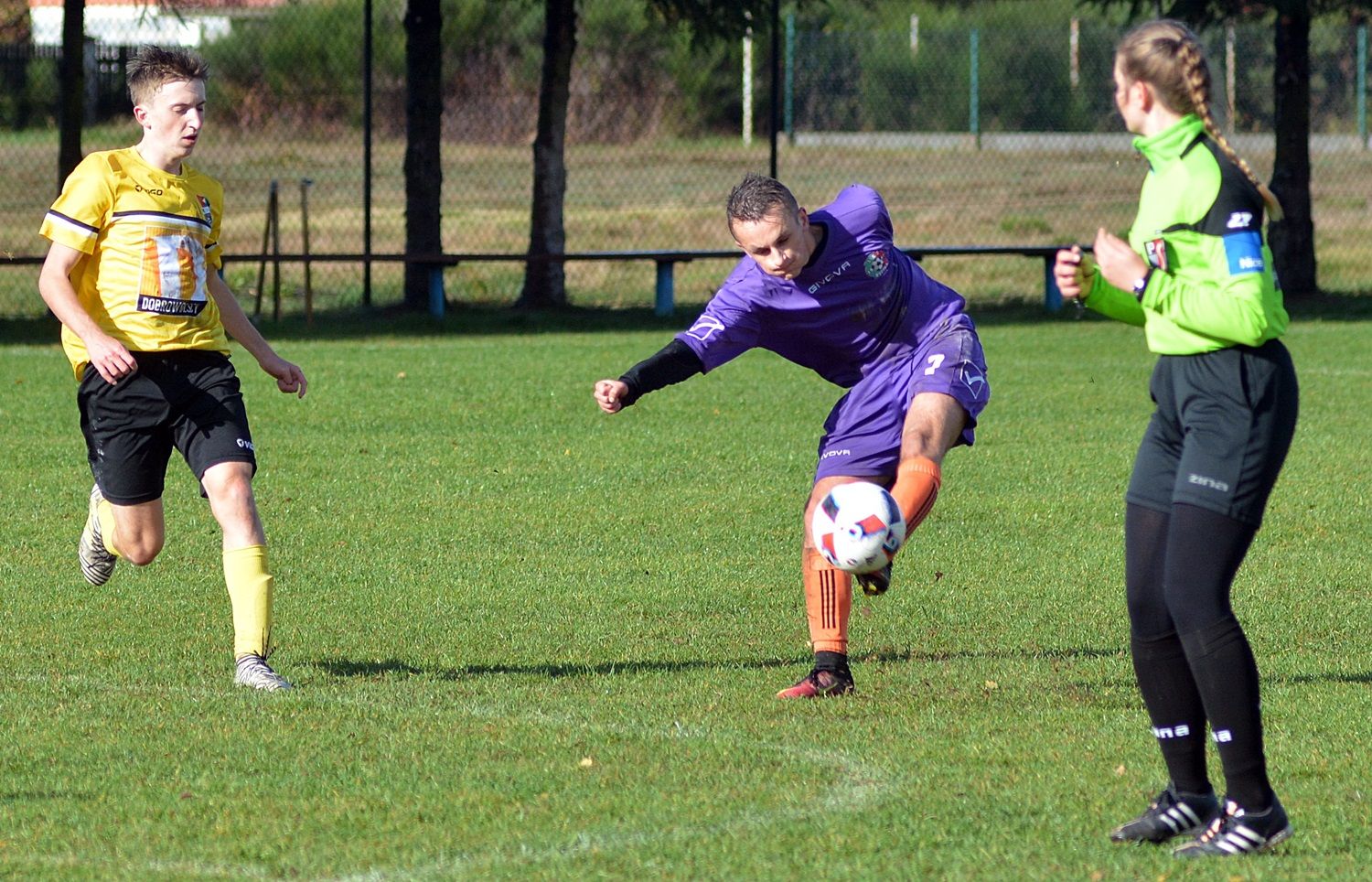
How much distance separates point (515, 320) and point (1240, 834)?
16119 millimetres

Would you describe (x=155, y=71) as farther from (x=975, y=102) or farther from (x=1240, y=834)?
(x=975, y=102)

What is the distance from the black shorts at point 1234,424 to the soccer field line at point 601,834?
1205 millimetres

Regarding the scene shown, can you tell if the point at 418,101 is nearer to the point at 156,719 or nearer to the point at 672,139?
the point at 672,139

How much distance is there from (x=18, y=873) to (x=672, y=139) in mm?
26397

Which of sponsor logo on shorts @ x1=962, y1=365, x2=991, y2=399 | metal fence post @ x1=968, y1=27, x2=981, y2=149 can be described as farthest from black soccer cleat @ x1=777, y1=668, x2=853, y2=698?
metal fence post @ x1=968, y1=27, x2=981, y2=149

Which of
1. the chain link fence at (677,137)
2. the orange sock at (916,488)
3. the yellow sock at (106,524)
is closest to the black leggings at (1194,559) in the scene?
the orange sock at (916,488)

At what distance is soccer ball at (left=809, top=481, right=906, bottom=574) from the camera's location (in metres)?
5.64

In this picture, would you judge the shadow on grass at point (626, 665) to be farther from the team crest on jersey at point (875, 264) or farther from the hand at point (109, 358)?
the team crest on jersey at point (875, 264)

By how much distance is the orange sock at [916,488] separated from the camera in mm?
5898

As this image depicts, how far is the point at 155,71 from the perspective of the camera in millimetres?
5926

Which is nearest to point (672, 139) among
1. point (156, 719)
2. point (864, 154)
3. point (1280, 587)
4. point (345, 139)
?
Result: point (864, 154)

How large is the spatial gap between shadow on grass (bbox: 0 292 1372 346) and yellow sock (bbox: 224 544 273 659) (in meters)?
12.4

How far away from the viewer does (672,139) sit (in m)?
30.0

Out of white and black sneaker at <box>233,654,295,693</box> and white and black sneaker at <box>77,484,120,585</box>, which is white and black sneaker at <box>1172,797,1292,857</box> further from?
white and black sneaker at <box>77,484,120,585</box>
